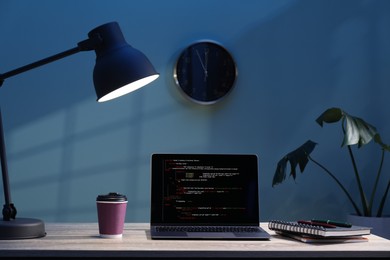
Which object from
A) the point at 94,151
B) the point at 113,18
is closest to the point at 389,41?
the point at 113,18

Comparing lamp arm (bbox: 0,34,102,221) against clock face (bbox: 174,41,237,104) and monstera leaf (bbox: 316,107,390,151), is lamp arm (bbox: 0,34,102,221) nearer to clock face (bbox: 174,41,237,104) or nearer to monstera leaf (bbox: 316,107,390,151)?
monstera leaf (bbox: 316,107,390,151)

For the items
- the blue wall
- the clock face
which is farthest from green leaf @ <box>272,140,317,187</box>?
the clock face

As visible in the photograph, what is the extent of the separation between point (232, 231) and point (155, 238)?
26cm

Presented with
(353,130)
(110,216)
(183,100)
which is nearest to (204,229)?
(110,216)

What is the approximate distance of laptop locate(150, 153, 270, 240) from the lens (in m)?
1.78

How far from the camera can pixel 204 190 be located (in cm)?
181

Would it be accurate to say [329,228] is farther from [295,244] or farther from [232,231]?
[232,231]

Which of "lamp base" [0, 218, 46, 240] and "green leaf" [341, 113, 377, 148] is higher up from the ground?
"green leaf" [341, 113, 377, 148]

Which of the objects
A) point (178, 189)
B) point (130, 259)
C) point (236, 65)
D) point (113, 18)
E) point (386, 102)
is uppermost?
point (113, 18)

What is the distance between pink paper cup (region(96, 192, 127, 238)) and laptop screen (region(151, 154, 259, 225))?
0.17 metres

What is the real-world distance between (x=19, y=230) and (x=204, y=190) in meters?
0.58

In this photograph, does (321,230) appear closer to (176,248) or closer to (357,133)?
(176,248)

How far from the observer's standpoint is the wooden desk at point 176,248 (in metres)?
1.40

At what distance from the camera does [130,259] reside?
1.42m
